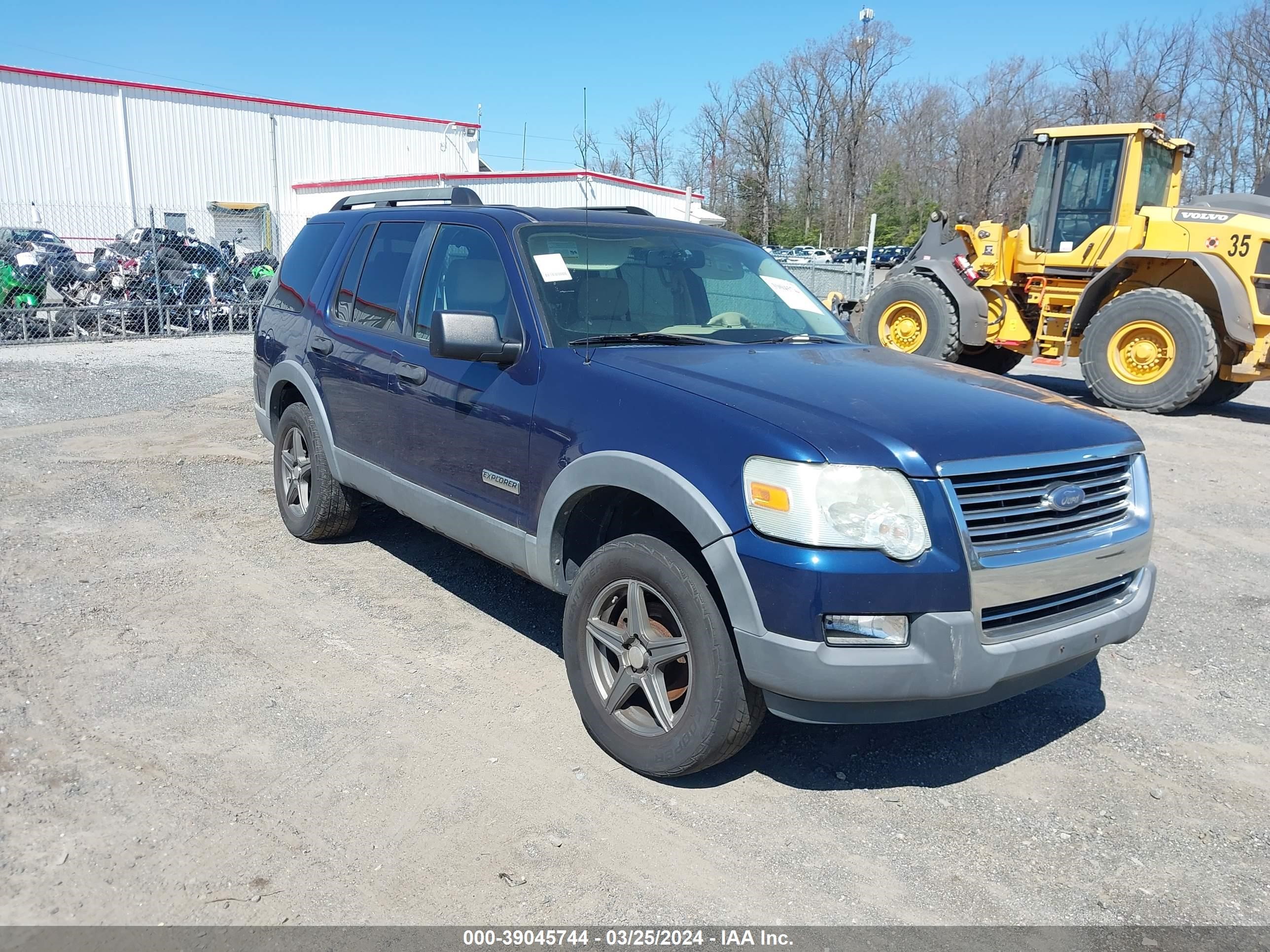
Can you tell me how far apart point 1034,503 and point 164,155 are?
115ft

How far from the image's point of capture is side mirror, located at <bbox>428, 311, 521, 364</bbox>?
3766mm

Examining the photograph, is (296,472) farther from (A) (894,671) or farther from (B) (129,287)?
(B) (129,287)

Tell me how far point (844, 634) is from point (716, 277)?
7.56ft

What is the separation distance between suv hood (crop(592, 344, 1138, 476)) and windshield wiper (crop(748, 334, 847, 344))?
0.37 ft

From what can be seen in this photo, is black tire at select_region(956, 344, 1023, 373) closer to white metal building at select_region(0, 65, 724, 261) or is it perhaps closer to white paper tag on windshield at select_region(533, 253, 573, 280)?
white paper tag on windshield at select_region(533, 253, 573, 280)

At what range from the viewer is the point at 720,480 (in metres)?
3.04

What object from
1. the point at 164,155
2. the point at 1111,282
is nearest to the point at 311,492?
the point at 1111,282

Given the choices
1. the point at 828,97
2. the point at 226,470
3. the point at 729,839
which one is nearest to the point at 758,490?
the point at 729,839

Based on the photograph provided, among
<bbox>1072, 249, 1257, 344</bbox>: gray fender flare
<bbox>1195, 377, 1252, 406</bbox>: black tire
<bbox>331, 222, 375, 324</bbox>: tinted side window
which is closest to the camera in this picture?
<bbox>331, 222, 375, 324</bbox>: tinted side window

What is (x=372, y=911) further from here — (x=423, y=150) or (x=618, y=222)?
(x=423, y=150)

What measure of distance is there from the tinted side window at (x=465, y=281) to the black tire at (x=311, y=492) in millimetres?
1284

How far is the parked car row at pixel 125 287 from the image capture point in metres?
16.0

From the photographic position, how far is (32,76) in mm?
28922

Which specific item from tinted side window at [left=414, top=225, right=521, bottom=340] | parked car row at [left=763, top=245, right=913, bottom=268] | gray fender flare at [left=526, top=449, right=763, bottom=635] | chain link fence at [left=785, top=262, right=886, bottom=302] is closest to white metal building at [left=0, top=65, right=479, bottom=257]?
chain link fence at [left=785, top=262, right=886, bottom=302]
